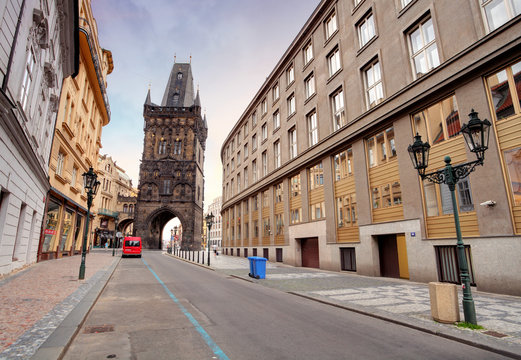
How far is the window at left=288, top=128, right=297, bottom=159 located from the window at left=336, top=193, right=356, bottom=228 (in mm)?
6972

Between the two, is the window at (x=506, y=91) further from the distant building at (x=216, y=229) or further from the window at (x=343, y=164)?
the distant building at (x=216, y=229)

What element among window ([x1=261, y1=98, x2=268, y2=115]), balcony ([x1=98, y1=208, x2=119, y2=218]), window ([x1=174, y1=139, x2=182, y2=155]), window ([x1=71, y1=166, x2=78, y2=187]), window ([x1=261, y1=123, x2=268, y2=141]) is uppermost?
window ([x1=174, y1=139, x2=182, y2=155])

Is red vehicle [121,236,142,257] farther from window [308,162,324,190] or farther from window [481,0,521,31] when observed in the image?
window [481,0,521,31]

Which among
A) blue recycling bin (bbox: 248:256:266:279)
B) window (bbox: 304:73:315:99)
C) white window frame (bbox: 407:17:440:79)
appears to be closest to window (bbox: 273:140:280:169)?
window (bbox: 304:73:315:99)

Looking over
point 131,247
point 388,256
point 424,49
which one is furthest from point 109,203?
point 424,49

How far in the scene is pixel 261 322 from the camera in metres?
6.02

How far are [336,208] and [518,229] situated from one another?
9.52 m

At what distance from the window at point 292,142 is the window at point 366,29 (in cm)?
841

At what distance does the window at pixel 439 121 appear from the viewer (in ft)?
38.2

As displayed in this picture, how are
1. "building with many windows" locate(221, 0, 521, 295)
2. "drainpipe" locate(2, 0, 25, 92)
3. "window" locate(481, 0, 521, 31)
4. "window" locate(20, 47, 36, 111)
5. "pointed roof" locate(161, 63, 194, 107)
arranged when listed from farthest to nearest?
"pointed roof" locate(161, 63, 194, 107) < "window" locate(20, 47, 36, 111) < "window" locate(481, 0, 521, 31) < "building with many windows" locate(221, 0, 521, 295) < "drainpipe" locate(2, 0, 25, 92)

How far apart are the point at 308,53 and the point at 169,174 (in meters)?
48.9

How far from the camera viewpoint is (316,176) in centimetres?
2050

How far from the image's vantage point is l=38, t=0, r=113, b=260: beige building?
774 inches

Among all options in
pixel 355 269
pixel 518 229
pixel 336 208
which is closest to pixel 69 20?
pixel 336 208
